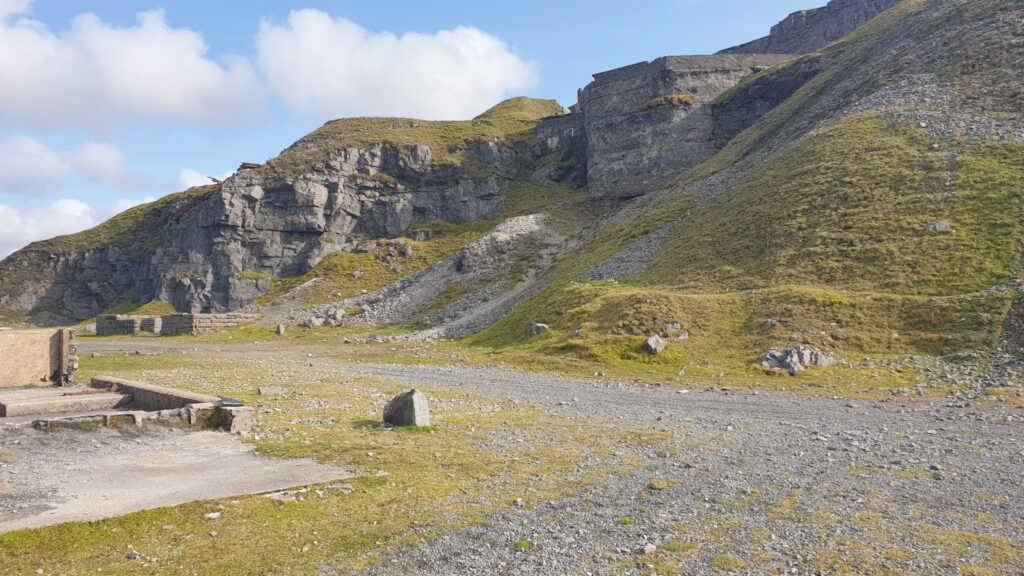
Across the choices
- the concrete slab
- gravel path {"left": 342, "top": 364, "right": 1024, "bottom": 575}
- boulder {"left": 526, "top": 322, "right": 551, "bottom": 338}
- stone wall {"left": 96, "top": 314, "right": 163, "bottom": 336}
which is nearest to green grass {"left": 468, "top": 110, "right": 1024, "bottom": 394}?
boulder {"left": 526, "top": 322, "right": 551, "bottom": 338}

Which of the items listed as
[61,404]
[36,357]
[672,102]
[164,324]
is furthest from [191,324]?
[672,102]

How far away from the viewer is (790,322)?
35.6 metres

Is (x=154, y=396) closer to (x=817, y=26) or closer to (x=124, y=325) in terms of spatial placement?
(x=124, y=325)

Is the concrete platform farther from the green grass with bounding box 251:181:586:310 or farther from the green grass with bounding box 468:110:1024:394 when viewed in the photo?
the green grass with bounding box 251:181:586:310

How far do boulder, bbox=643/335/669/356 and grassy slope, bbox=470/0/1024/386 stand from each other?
2.06 ft

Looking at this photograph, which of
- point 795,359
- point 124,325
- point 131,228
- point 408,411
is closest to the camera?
point 408,411

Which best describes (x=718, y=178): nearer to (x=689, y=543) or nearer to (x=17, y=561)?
(x=689, y=543)

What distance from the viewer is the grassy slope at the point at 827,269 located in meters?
33.6

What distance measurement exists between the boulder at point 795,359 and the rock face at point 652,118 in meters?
61.7

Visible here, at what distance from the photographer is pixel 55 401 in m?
18.2

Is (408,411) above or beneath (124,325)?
beneath

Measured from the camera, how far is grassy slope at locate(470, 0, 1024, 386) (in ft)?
110

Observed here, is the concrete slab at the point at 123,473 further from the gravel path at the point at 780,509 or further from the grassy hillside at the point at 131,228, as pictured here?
the grassy hillside at the point at 131,228

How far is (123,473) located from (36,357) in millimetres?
13367
